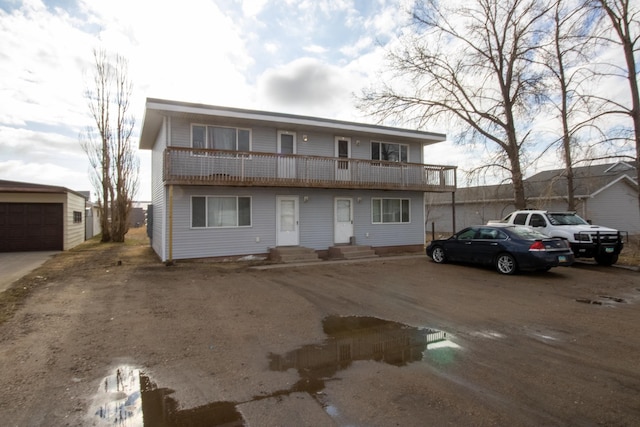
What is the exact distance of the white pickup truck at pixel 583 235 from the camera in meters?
12.0

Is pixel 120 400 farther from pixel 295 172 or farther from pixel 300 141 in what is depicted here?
pixel 300 141

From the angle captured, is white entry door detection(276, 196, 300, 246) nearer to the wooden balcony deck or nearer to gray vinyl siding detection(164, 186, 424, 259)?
gray vinyl siding detection(164, 186, 424, 259)

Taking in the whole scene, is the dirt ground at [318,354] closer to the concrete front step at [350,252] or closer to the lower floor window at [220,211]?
the lower floor window at [220,211]

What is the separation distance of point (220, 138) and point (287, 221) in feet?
13.4

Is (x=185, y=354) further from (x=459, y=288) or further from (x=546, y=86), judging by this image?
(x=546, y=86)

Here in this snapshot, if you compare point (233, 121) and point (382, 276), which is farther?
point (233, 121)

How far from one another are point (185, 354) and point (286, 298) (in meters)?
3.22

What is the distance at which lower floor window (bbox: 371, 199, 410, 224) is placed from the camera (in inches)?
650

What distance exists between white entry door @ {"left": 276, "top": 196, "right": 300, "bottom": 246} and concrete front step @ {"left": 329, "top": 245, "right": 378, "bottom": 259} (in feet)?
5.02

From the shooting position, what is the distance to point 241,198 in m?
13.6

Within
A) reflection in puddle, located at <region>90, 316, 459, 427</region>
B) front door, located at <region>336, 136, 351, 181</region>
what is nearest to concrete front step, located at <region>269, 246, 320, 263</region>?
front door, located at <region>336, 136, 351, 181</region>

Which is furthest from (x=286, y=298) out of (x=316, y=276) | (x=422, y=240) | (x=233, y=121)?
(x=422, y=240)

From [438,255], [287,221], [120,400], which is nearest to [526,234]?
[438,255]

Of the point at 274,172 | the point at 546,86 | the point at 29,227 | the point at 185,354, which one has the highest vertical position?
the point at 546,86
